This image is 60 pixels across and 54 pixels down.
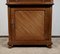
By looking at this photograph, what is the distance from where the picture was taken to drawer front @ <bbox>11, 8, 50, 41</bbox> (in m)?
2.90

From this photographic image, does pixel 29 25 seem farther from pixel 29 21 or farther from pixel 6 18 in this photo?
pixel 6 18

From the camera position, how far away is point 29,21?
293 cm

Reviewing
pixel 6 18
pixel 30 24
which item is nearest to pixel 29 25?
pixel 30 24

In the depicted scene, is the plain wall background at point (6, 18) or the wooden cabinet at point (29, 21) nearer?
the wooden cabinet at point (29, 21)

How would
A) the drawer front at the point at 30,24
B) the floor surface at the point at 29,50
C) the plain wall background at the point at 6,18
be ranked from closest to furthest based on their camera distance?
the floor surface at the point at 29,50, the drawer front at the point at 30,24, the plain wall background at the point at 6,18

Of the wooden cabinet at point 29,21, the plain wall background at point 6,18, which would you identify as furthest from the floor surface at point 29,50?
the plain wall background at point 6,18

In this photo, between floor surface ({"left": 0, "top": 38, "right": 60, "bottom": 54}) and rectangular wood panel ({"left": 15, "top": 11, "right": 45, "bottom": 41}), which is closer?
floor surface ({"left": 0, "top": 38, "right": 60, "bottom": 54})

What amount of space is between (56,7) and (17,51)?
143 cm

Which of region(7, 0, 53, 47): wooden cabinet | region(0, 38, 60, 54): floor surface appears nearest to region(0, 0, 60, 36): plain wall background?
region(0, 38, 60, 54): floor surface

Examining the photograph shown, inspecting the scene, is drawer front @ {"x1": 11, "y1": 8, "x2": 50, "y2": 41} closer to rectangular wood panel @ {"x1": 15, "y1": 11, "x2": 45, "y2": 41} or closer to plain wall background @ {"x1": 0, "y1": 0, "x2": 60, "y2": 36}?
rectangular wood panel @ {"x1": 15, "y1": 11, "x2": 45, "y2": 41}

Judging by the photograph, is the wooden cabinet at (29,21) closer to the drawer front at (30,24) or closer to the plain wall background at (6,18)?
the drawer front at (30,24)

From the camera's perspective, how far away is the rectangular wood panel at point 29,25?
291 cm

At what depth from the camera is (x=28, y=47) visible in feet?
9.93

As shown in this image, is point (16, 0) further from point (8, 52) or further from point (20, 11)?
point (8, 52)
